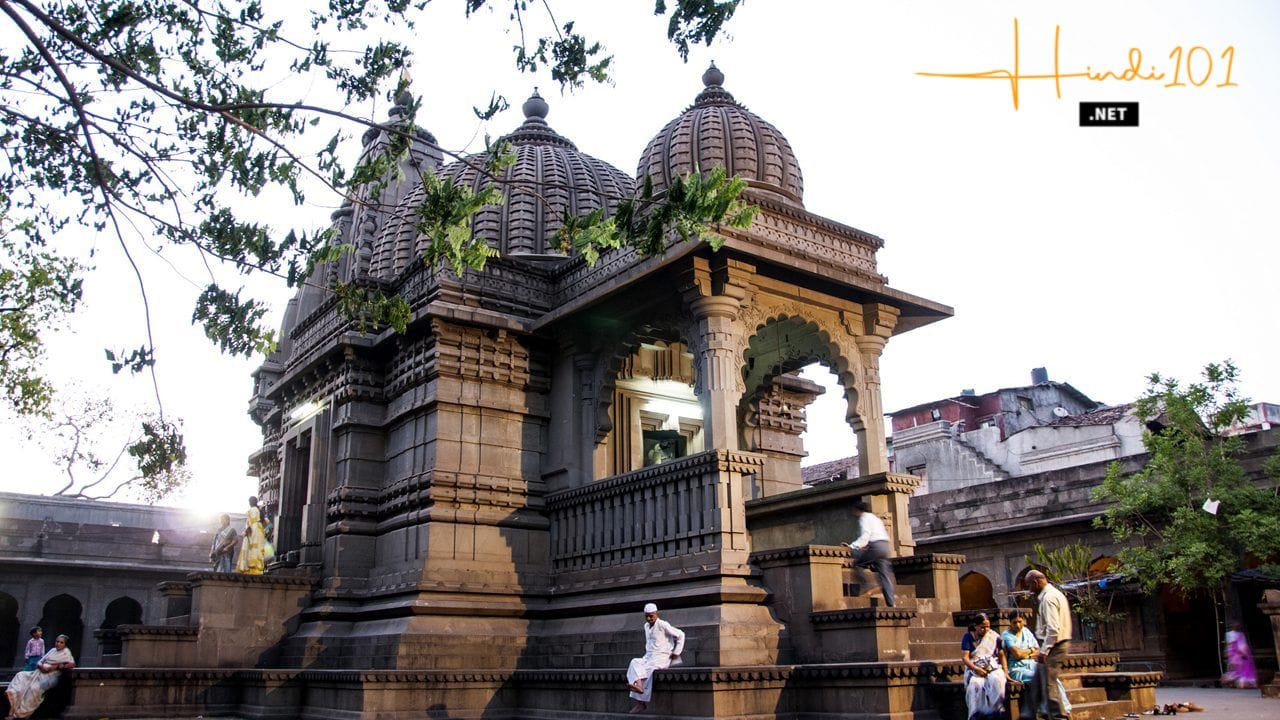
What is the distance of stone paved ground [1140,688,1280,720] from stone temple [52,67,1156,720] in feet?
3.10

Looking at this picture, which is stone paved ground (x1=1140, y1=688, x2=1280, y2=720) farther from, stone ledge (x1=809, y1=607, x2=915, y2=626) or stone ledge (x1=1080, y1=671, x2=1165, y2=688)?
stone ledge (x1=809, y1=607, x2=915, y2=626)

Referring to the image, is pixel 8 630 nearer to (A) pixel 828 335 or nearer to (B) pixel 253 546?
(B) pixel 253 546

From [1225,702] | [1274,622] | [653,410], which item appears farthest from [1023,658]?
[1274,622]

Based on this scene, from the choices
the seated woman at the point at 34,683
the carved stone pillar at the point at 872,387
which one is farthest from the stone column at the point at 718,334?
the seated woman at the point at 34,683

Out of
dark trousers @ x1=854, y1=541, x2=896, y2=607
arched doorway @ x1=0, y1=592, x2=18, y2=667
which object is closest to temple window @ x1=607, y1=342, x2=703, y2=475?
dark trousers @ x1=854, y1=541, x2=896, y2=607

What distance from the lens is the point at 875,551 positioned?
11.2 meters

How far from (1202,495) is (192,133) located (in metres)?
18.3

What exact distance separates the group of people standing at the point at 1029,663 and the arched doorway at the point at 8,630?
87.5 ft

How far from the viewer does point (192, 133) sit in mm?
9500

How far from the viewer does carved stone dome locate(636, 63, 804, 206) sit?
1565 centimetres

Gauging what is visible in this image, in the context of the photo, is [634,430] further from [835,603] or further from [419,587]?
[835,603]

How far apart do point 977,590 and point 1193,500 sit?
7271 millimetres

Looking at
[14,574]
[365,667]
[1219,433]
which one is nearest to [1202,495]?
[1219,433]

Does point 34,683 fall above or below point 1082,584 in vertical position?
below
